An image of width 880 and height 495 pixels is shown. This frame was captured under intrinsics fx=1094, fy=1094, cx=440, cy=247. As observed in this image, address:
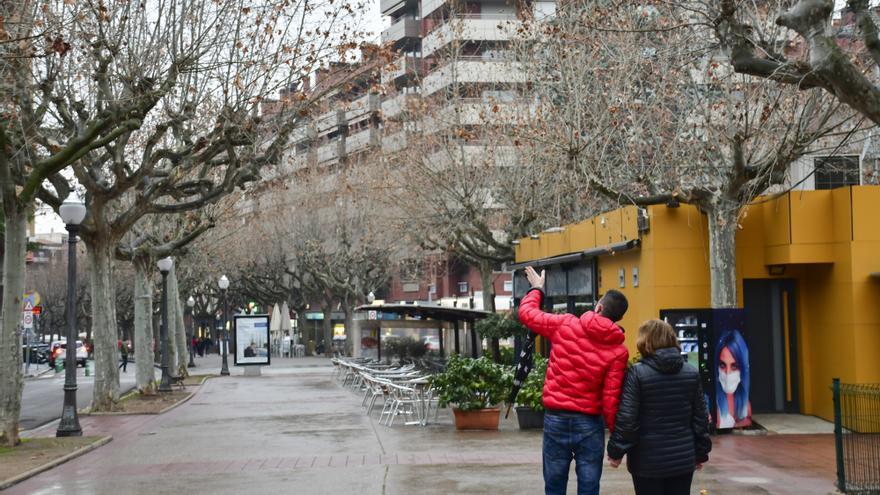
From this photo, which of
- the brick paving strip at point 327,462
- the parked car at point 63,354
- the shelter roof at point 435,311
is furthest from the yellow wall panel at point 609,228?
the parked car at point 63,354

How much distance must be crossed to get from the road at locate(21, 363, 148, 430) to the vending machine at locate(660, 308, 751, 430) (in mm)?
13449

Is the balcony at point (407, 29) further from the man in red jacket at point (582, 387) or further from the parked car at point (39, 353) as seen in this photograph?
the man in red jacket at point (582, 387)

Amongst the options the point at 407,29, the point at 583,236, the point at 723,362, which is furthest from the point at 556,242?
the point at 407,29

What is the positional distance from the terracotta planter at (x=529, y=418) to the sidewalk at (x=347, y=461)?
28 centimetres

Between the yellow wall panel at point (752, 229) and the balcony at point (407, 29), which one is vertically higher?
the balcony at point (407, 29)

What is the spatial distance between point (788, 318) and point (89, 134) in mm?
12340

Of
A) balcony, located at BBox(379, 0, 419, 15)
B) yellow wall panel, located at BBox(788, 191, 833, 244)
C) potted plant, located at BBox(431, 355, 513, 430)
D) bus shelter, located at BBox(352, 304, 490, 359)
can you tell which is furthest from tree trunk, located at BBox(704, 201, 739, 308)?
balcony, located at BBox(379, 0, 419, 15)

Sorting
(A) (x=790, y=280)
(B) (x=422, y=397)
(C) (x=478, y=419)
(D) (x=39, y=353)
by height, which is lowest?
(D) (x=39, y=353)

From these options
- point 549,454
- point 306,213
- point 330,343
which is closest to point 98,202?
point 549,454

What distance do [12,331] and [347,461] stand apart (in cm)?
600

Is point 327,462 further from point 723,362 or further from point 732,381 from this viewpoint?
point 732,381

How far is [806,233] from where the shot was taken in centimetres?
1827

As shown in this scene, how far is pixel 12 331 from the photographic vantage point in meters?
16.8

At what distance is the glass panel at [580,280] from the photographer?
2614 centimetres
